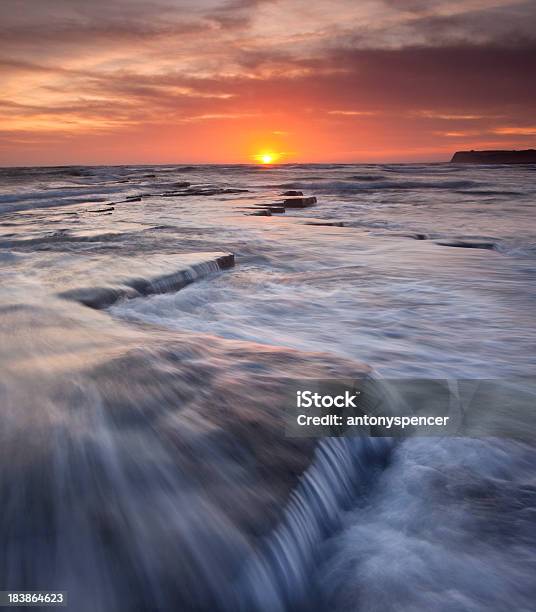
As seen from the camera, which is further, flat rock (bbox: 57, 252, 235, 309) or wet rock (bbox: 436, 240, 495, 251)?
wet rock (bbox: 436, 240, 495, 251)

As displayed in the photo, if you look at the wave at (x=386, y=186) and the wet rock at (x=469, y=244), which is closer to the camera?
the wet rock at (x=469, y=244)

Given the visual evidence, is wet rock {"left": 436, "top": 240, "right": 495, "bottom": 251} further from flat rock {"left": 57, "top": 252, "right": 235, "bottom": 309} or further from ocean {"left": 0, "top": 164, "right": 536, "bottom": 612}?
flat rock {"left": 57, "top": 252, "right": 235, "bottom": 309}

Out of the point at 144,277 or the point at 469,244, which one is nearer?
the point at 144,277

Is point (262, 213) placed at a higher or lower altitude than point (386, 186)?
lower

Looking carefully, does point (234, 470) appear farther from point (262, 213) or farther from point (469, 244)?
point (262, 213)

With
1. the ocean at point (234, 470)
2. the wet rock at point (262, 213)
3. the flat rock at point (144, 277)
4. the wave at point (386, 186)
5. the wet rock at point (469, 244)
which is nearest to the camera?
the ocean at point (234, 470)

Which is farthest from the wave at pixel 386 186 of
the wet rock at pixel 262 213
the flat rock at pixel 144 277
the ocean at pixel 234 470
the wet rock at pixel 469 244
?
the ocean at pixel 234 470

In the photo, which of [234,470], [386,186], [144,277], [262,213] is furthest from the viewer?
[386,186]

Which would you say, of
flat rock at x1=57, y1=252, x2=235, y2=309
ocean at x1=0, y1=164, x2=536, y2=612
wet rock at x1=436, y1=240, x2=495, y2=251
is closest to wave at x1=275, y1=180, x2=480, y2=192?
wet rock at x1=436, y1=240, x2=495, y2=251

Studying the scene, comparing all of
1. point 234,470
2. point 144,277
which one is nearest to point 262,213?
point 144,277

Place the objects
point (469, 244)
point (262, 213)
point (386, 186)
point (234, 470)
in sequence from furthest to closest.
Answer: point (386, 186)
point (262, 213)
point (469, 244)
point (234, 470)

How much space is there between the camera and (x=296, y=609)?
128 cm

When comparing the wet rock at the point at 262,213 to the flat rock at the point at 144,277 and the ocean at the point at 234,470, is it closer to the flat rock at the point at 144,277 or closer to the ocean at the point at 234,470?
the flat rock at the point at 144,277

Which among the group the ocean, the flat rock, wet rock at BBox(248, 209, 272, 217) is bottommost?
the ocean
